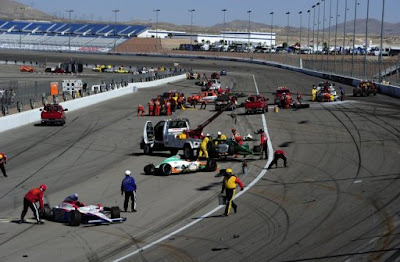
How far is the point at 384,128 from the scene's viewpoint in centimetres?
4453

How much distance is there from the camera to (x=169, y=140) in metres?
34.3

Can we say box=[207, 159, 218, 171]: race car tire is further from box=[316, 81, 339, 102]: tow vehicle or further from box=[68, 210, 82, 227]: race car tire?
box=[316, 81, 339, 102]: tow vehicle

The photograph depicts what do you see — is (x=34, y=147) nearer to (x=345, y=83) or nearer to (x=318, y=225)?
(x=318, y=225)

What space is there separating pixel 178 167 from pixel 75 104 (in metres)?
31.9

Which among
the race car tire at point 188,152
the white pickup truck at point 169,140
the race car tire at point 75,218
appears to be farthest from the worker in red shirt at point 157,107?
the race car tire at point 75,218

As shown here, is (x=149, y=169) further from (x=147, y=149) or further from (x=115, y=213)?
(x=115, y=213)

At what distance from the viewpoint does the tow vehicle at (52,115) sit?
47719 millimetres

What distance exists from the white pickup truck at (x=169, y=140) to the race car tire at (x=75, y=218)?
12.1 m

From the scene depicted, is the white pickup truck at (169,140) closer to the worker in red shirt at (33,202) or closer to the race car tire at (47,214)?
the race car tire at (47,214)

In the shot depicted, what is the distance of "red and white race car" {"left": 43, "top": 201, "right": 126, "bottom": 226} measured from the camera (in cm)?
2125

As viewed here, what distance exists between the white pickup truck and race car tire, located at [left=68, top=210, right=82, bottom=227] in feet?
39.6

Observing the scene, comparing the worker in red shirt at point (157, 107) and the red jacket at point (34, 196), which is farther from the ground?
the red jacket at point (34, 196)

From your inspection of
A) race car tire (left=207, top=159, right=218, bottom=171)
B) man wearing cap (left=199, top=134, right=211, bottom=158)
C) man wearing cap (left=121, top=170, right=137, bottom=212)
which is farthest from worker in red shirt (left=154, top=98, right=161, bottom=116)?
man wearing cap (left=121, top=170, right=137, bottom=212)

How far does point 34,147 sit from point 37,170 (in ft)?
24.6
